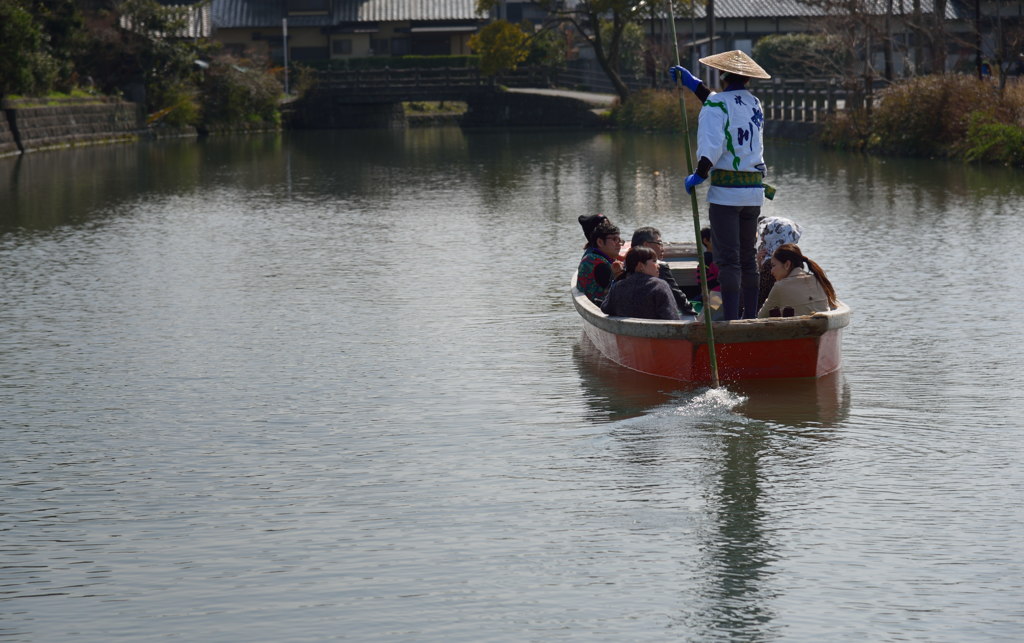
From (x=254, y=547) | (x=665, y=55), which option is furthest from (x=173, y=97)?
(x=254, y=547)

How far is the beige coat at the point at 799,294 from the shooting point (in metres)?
10.6

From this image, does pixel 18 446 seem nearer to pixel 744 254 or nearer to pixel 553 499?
pixel 553 499

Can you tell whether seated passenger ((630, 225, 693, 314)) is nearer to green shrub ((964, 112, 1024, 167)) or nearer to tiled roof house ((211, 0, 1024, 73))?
green shrub ((964, 112, 1024, 167))

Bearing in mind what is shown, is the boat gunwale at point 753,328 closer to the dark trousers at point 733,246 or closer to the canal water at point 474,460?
the canal water at point 474,460

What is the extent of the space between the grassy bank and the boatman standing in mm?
19744

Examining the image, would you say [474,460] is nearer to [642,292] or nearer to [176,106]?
[642,292]

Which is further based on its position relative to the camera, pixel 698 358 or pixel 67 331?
pixel 67 331

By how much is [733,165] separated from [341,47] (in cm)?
6561

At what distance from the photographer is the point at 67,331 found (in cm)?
1350

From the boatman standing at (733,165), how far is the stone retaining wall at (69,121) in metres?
32.4

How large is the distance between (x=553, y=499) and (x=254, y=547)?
1.63 metres

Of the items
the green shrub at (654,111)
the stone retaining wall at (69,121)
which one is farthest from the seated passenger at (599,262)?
the green shrub at (654,111)

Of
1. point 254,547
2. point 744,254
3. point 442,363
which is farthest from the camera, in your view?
point 442,363

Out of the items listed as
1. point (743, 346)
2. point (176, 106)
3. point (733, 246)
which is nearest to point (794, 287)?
point (733, 246)
